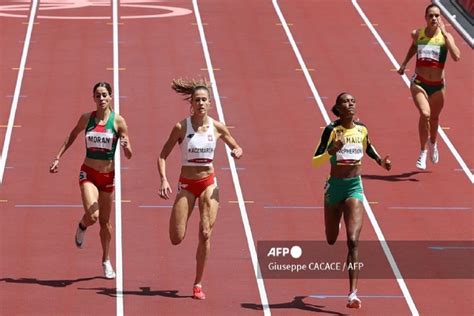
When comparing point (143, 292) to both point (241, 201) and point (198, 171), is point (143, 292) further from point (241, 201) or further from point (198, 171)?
point (241, 201)

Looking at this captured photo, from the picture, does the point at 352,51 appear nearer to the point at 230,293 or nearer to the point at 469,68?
the point at 469,68

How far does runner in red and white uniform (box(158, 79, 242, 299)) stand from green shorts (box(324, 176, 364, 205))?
1.02 metres

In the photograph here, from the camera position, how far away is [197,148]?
612 inches

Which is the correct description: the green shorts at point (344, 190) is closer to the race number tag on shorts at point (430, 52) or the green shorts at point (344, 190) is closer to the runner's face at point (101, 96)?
the runner's face at point (101, 96)

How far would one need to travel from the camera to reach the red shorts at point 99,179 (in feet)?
52.7

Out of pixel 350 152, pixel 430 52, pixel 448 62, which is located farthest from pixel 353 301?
pixel 448 62

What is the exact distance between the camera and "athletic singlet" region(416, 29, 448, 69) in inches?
811

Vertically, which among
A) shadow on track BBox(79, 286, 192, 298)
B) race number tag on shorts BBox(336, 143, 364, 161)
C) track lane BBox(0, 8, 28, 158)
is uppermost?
track lane BBox(0, 8, 28, 158)

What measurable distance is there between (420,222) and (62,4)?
45.3 ft

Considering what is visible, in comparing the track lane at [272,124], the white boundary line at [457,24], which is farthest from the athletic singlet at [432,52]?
the white boundary line at [457,24]

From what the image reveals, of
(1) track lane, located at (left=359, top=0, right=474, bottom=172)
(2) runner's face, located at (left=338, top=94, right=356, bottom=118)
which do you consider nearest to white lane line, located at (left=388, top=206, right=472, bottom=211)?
(1) track lane, located at (left=359, top=0, right=474, bottom=172)

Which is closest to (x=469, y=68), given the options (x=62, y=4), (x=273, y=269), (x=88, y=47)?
(x=88, y=47)

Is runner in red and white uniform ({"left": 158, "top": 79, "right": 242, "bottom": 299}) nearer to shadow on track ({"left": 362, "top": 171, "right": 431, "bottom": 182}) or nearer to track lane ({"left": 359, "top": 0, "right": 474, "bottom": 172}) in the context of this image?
shadow on track ({"left": 362, "top": 171, "right": 431, "bottom": 182})

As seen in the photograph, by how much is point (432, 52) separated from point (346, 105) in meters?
5.48
